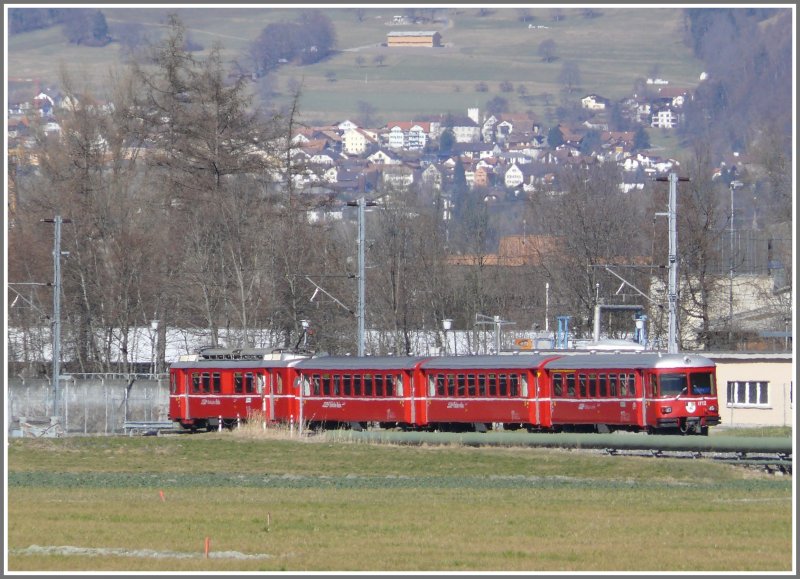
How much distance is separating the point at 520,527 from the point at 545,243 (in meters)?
82.0

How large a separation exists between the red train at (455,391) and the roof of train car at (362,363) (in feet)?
0.16

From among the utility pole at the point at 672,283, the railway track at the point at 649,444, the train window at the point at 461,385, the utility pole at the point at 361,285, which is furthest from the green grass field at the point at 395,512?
the utility pole at the point at 361,285

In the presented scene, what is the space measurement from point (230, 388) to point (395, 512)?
101 ft

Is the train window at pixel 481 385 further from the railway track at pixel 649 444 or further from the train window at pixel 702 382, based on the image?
Answer: the train window at pixel 702 382

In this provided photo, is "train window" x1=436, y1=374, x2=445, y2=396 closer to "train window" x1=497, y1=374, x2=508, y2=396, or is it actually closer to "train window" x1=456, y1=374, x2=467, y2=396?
"train window" x1=456, y1=374, x2=467, y2=396

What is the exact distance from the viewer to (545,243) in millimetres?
108188

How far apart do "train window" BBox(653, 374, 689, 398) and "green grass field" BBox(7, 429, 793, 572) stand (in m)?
6.69

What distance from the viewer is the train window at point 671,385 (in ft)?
158

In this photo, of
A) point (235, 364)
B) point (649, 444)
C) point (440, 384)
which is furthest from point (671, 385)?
point (235, 364)

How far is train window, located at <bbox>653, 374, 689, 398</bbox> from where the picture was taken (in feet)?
158

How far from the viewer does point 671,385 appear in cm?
4838

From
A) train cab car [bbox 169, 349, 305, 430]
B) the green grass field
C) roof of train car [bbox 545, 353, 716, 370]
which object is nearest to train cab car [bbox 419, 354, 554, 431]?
roof of train car [bbox 545, 353, 716, 370]

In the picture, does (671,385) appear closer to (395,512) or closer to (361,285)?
(361,285)

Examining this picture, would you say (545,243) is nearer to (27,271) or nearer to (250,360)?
(27,271)
